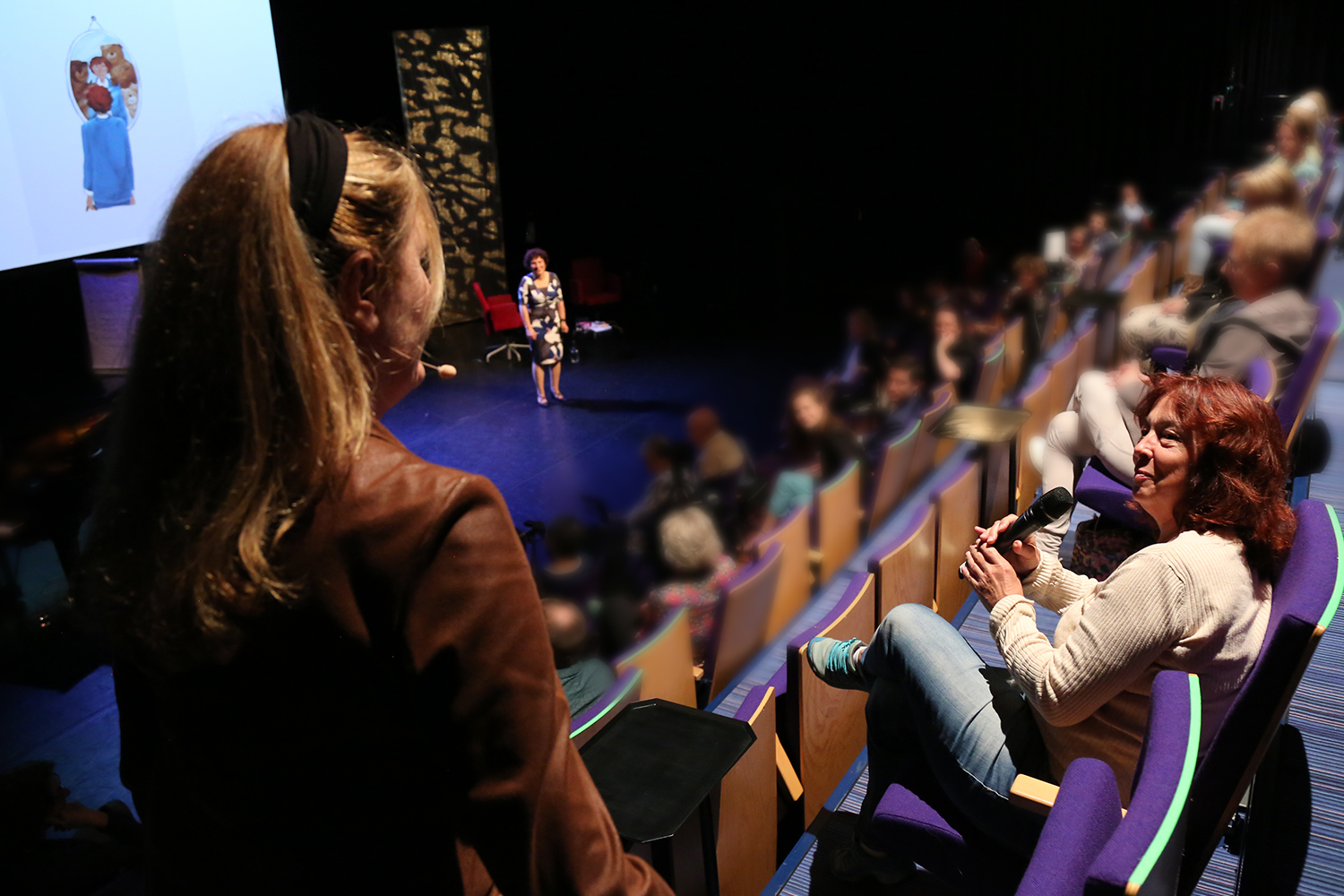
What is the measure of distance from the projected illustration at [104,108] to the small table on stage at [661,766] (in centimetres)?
415

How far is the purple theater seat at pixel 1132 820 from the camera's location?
77cm

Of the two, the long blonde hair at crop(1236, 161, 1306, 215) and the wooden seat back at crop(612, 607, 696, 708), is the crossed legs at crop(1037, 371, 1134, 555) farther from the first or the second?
the long blonde hair at crop(1236, 161, 1306, 215)

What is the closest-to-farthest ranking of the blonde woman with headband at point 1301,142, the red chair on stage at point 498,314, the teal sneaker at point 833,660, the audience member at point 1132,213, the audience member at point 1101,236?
the teal sneaker at point 833,660, the blonde woman with headband at point 1301,142, the audience member at point 1101,236, the audience member at point 1132,213, the red chair on stage at point 498,314

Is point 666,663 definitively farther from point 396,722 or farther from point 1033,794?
point 396,722

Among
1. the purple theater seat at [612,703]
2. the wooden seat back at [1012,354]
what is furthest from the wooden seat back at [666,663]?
the wooden seat back at [1012,354]

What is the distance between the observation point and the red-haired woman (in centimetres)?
122

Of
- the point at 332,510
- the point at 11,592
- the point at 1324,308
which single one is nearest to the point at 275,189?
the point at 332,510

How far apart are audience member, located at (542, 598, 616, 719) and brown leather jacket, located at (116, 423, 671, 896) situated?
157 cm

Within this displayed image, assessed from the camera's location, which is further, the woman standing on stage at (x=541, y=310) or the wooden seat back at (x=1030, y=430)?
the woman standing on stage at (x=541, y=310)

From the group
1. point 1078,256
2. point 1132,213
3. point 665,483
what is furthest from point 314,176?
point 1132,213

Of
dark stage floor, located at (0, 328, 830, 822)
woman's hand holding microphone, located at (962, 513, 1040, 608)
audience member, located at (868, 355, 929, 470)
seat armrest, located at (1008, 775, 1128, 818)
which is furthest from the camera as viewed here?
audience member, located at (868, 355, 929, 470)

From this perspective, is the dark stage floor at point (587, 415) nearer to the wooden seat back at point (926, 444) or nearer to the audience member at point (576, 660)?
the wooden seat back at point (926, 444)

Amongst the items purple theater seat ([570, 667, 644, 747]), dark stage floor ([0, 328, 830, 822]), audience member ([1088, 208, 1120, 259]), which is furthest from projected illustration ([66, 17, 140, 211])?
audience member ([1088, 208, 1120, 259])

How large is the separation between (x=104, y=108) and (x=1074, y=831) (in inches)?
181
